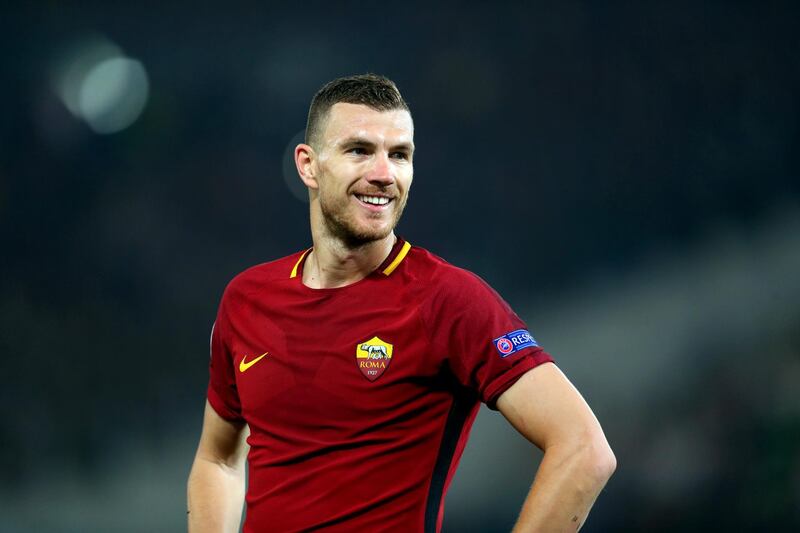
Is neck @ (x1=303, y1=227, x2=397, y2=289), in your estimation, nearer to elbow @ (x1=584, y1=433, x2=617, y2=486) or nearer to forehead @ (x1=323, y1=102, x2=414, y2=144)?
forehead @ (x1=323, y1=102, x2=414, y2=144)

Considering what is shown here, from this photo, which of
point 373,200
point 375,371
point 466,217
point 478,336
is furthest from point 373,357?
point 466,217

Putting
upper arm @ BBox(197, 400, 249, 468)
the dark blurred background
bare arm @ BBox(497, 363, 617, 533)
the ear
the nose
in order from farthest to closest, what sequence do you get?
the dark blurred background
upper arm @ BBox(197, 400, 249, 468)
the ear
the nose
bare arm @ BBox(497, 363, 617, 533)

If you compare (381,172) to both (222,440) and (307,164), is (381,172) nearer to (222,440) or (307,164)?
(307,164)

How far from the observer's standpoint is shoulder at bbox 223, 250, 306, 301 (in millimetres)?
2156

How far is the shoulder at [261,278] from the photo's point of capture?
2.16m

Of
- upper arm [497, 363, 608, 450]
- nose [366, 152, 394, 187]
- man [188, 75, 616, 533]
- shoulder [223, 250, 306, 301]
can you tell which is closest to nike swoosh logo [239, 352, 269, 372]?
man [188, 75, 616, 533]

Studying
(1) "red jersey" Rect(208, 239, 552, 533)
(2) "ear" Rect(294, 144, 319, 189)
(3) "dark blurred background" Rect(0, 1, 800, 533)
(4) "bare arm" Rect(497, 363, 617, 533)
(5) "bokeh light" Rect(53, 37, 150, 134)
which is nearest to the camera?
(4) "bare arm" Rect(497, 363, 617, 533)

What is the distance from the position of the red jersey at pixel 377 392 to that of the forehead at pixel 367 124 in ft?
0.85

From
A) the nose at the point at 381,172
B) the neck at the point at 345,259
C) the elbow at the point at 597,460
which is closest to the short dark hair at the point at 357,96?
the nose at the point at 381,172

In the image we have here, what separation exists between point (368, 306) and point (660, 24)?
2.63m

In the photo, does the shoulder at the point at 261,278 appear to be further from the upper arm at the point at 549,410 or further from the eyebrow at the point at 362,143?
the upper arm at the point at 549,410

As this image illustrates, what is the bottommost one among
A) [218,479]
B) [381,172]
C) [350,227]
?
[218,479]

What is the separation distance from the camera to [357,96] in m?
1.98

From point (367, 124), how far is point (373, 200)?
159 mm
